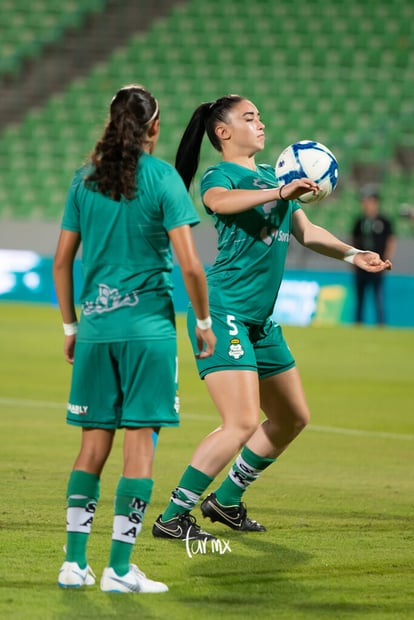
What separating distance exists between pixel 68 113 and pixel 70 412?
2313cm

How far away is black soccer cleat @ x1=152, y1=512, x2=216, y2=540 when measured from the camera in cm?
606

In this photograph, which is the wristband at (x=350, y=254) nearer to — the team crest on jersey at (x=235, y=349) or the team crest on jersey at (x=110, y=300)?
the team crest on jersey at (x=235, y=349)

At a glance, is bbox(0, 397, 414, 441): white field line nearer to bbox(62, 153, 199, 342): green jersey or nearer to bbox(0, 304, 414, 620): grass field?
bbox(0, 304, 414, 620): grass field

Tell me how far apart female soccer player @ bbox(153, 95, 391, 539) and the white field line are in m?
3.86

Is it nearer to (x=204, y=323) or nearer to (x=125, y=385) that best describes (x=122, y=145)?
(x=204, y=323)

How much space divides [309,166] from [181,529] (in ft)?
6.33

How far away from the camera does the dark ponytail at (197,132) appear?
20.1ft

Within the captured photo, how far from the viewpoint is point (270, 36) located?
2741 cm

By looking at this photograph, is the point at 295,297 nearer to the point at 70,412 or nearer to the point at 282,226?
the point at 282,226

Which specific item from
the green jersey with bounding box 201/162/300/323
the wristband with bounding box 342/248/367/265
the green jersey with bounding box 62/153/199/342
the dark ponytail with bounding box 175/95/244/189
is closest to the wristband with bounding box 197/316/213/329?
the green jersey with bounding box 62/153/199/342

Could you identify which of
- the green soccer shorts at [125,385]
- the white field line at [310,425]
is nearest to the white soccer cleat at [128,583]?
the green soccer shorts at [125,385]

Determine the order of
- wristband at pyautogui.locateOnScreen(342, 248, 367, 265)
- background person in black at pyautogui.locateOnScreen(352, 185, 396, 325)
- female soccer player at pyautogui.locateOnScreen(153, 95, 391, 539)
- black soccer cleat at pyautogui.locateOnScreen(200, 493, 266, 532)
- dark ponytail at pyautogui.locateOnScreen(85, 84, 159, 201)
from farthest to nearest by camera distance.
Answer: background person in black at pyautogui.locateOnScreen(352, 185, 396, 325) → black soccer cleat at pyautogui.locateOnScreen(200, 493, 266, 532) → wristband at pyautogui.locateOnScreen(342, 248, 367, 265) → female soccer player at pyautogui.locateOnScreen(153, 95, 391, 539) → dark ponytail at pyautogui.locateOnScreen(85, 84, 159, 201)

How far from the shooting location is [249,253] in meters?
6.12

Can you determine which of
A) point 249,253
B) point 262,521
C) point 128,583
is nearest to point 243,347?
point 249,253
